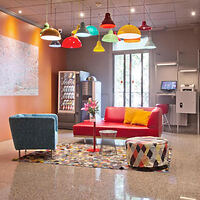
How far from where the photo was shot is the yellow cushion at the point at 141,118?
6531mm

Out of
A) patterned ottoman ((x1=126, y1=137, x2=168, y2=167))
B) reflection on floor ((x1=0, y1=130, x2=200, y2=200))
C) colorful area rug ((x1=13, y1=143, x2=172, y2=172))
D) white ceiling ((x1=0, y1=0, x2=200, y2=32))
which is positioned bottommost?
reflection on floor ((x1=0, y1=130, x2=200, y2=200))

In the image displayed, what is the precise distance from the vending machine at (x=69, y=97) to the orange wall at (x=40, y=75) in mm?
341

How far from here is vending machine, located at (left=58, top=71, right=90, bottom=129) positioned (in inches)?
362

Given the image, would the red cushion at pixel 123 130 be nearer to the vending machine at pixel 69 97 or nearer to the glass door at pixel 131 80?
the vending machine at pixel 69 97

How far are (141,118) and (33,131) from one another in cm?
277

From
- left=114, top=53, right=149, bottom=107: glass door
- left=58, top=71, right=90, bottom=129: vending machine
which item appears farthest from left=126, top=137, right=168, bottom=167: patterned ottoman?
left=114, top=53, right=149, bottom=107: glass door

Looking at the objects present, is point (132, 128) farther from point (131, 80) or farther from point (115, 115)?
point (131, 80)

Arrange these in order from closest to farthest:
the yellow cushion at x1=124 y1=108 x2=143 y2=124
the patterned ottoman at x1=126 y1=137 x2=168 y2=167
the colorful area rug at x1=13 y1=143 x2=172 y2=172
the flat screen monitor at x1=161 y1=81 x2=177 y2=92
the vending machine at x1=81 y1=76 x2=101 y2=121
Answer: the patterned ottoman at x1=126 y1=137 x2=168 y2=167 < the colorful area rug at x1=13 y1=143 x2=172 y2=172 < the yellow cushion at x1=124 y1=108 x2=143 y2=124 < the flat screen monitor at x1=161 y1=81 x2=177 y2=92 < the vending machine at x1=81 y1=76 x2=101 y2=121

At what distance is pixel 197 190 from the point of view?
11.5 feet

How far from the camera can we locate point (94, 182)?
12.6 feet

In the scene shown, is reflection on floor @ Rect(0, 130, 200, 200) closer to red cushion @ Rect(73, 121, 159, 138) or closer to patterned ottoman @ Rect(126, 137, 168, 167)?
patterned ottoman @ Rect(126, 137, 168, 167)

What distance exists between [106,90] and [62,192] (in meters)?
Answer: 6.66

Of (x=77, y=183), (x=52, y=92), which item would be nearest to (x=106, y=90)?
(x=52, y=92)

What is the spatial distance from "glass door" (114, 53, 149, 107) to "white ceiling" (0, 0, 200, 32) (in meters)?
1.41
